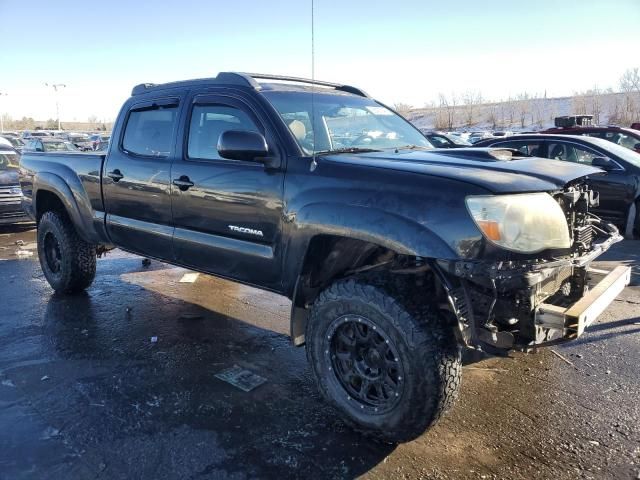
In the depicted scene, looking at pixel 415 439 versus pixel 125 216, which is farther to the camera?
pixel 125 216

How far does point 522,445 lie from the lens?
291 centimetres

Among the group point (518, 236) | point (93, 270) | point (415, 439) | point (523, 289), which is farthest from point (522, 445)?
point (93, 270)

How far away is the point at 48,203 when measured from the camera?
577cm

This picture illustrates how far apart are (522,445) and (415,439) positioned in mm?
590

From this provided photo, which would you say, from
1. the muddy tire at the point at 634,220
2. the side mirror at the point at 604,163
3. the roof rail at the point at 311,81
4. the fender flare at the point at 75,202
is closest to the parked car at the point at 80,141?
the fender flare at the point at 75,202

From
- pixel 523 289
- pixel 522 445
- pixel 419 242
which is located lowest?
pixel 522 445

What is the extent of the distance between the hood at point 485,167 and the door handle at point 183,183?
117cm

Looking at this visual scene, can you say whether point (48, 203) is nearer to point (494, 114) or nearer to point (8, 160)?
point (8, 160)

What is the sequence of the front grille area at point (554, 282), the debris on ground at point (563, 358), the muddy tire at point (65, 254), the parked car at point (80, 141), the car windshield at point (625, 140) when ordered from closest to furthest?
the front grille area at point (554, 282)
the debris on ground at point (563, 358)
the muddy tire at point (65, 254)
the car windshield at point (625, 140)
the parked car at point (80, 141)

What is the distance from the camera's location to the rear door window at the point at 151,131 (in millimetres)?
4207

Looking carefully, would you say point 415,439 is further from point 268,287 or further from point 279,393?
point 268,287

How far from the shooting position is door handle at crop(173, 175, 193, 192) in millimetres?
3848

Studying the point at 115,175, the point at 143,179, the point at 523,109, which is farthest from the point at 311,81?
the point at 523,109

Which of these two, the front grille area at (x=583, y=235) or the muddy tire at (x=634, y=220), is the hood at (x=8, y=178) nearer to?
the front grille area at (x=583, y=235)
